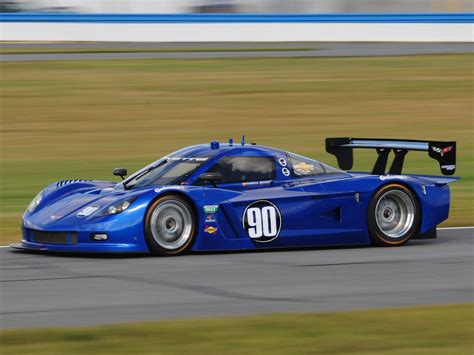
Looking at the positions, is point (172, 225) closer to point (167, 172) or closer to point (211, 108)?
point (167, 172)

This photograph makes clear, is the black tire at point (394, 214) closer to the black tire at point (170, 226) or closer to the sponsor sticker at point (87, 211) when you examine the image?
the black tire at point (170, 226)

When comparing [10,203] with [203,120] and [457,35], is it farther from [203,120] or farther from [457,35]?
[457,35]

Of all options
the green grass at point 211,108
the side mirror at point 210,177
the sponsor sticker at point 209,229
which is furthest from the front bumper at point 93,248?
the green grass at point 211,108

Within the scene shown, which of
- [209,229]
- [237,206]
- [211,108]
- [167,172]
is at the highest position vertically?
[211,108]

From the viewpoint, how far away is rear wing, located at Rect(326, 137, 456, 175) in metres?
11.6

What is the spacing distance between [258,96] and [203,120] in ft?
10.9

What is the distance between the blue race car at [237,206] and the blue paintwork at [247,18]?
991 inches

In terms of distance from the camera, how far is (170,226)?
10.2m

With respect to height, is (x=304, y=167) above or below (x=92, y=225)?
above

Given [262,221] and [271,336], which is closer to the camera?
[271,336]

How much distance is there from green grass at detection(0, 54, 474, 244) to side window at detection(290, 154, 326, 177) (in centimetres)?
387

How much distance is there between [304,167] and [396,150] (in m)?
1.23

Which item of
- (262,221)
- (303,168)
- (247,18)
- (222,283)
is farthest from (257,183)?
(247,18)

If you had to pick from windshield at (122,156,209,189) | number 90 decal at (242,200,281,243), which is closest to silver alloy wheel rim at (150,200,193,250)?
windshield at (122,156,209,189)
